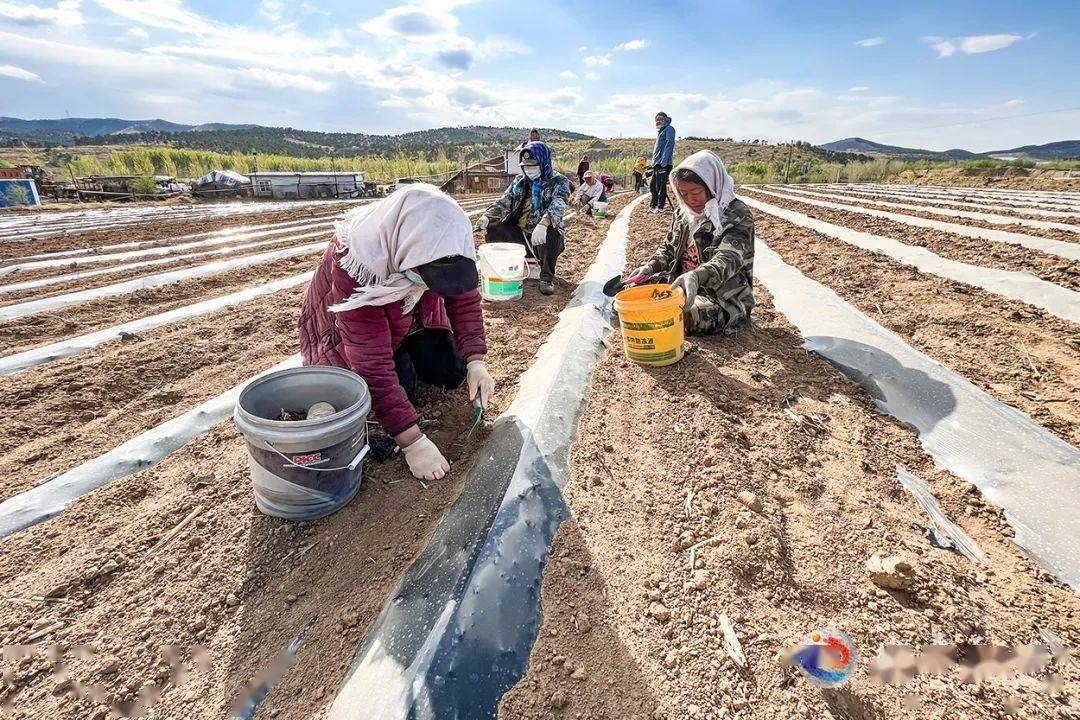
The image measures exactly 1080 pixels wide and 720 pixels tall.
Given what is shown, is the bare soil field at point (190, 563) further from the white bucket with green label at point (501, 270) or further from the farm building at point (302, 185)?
the farm building at point (302, 185)

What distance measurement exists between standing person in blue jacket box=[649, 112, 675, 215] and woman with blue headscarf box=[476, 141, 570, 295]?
4107mm

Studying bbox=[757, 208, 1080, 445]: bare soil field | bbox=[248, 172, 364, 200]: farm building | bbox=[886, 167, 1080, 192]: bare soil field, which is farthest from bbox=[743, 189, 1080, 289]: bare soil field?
bbox=[248, 172, 364, 200]: farm building

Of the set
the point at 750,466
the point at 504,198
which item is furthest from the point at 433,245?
the point at 504,198

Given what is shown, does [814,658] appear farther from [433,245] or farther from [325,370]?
[325,370]

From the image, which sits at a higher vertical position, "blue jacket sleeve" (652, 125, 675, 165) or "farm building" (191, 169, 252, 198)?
"blue jacket sleeve" (652, 125, 675, 165)

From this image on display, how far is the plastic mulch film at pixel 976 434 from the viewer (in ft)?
5.04

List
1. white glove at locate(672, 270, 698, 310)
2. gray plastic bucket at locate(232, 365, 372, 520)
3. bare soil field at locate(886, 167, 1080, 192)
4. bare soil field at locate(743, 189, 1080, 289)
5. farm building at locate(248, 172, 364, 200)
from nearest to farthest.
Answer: gray plastic bucket at locate(232, 365, 372, 520)
white glove at locate(672, 270, 698, 310)
bare soil field at locate(743, 189, 1080, 289)
bare soil field at locate(886, 167, 1080, 192)
farm building at locate(248, 172, 364, 200)

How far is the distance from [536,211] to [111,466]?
12.3ft

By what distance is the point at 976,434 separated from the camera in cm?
200

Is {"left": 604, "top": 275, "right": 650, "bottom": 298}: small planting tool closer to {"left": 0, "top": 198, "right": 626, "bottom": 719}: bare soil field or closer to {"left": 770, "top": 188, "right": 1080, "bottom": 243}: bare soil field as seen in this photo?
{"left": 0, "top": 198, "right": 626, "bottom": 719}: bare soil field

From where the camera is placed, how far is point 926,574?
54.4 inches

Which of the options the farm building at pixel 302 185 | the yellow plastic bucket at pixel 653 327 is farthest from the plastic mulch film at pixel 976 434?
the farm building at pixel 302 185

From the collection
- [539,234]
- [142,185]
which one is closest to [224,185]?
[142,185]

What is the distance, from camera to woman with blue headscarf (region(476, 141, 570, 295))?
452cm
